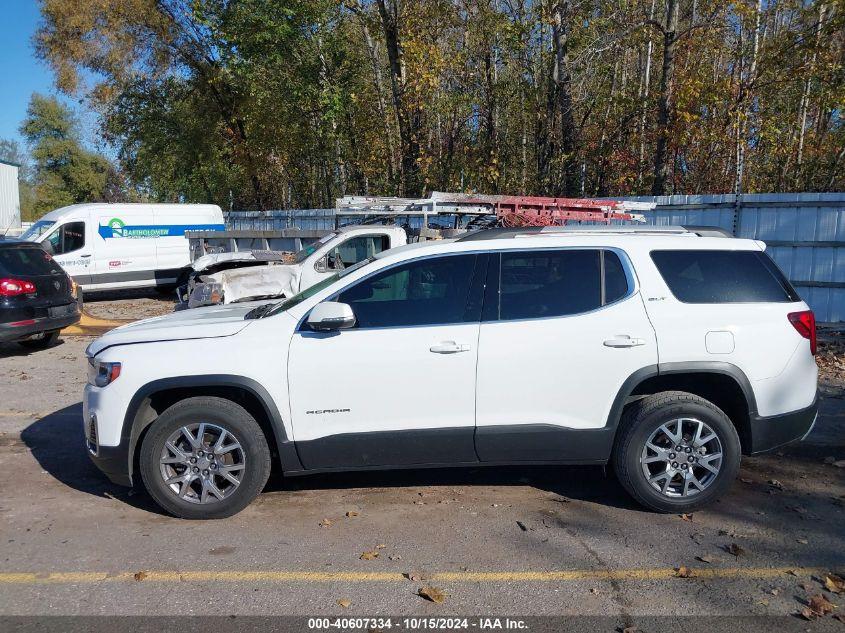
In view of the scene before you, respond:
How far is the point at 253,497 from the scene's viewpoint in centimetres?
468

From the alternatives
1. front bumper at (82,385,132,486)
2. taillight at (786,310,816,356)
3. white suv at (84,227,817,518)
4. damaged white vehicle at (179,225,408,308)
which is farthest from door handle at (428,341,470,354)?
damaged white vehicle at (179,225,408,308)

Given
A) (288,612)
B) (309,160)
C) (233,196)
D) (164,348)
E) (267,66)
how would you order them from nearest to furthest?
(288,612), (164,348), (267,66), (309,160), (233,196)

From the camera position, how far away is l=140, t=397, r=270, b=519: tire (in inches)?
180

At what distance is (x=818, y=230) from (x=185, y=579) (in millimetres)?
10754

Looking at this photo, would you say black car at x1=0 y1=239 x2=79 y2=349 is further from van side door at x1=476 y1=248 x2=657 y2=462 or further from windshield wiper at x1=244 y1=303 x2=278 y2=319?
van side door at x1=476 y1=248 x2=657 y2=462

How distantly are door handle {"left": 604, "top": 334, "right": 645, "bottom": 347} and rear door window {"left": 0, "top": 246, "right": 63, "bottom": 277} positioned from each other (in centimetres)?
867

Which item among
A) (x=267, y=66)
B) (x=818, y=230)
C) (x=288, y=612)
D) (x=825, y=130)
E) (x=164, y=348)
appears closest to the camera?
(x=288, y=612)

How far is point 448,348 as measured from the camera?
4520 millimetres

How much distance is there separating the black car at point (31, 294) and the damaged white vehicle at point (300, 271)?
197 cm

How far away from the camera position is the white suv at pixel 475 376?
178 inches

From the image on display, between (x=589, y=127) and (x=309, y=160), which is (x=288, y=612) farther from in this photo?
(x=309, y=160)

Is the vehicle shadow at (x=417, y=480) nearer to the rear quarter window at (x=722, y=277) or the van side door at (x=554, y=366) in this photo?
the van side door at (x=554, y=366)

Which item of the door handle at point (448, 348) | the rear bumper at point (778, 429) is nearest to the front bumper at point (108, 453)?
the door handle at point (448, 348)

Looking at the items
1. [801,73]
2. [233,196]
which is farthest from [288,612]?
[233,196]
